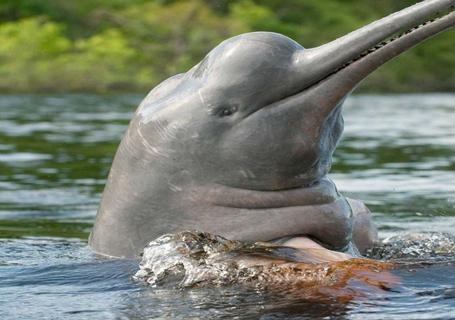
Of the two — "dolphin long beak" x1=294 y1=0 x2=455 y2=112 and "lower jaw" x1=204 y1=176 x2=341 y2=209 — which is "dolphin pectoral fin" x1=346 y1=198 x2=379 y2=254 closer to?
"lower jaw" x1=204 y1=176 x2=341 y2=209

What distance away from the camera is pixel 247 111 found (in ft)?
19.3

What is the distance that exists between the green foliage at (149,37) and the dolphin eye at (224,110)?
38.5 m

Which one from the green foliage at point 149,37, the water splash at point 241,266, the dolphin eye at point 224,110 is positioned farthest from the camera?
the green foliage at point 149,37

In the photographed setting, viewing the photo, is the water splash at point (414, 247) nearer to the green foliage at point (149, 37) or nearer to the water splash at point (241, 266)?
the water splash at point (241, 266)

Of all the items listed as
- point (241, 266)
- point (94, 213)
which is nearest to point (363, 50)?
point (241, 266)

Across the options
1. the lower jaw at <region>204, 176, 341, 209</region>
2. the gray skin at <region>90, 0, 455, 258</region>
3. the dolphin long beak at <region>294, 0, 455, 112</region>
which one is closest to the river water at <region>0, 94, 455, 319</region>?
the gray skin at <region>90, 0, 455, 258</region>

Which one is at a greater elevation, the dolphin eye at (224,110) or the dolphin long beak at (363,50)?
the dolphin long beak at (363,50)

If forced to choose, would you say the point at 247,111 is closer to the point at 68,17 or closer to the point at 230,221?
the point at 230,221

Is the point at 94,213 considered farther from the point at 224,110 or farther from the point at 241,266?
the point at 241,266

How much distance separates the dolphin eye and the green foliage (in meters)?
38.5

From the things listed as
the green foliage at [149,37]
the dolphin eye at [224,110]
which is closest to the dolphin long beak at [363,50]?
the dolphin eye at [224,110]

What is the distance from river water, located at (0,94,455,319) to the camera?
4891 millimetres

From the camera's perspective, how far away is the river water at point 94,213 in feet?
16.0

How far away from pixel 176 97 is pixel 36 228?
3.09m
